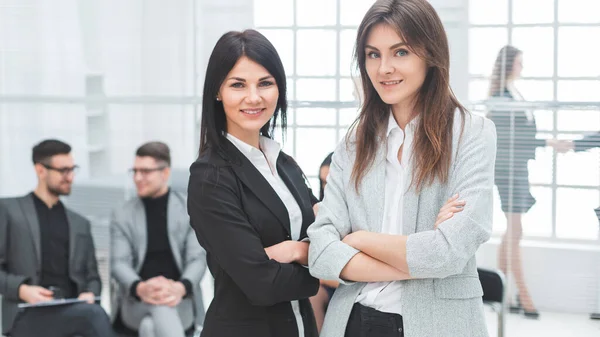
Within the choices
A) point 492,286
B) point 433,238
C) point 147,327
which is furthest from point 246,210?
point 147,327

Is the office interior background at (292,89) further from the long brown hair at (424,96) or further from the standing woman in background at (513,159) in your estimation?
the long brown hair at (424,96)

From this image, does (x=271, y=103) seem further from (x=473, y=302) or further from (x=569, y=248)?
(x=569, y=248)

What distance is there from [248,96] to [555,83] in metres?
2.02

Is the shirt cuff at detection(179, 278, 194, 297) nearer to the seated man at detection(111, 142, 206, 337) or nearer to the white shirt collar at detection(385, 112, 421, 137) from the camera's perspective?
the seated man at detection(111, 142, 206, 337)

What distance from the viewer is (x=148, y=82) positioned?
12.4 ft

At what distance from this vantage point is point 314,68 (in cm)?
369

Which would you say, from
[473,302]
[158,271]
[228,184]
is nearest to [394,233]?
[473,302]

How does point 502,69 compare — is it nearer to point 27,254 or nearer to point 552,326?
point 552,326

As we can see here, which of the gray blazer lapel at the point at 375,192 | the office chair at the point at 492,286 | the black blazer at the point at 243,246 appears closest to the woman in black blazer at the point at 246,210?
the black blazer at the point at 243,246

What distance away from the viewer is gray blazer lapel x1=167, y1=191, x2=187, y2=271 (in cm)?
371

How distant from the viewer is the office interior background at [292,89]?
3.47 m

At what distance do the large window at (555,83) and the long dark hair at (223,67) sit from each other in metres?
1.80

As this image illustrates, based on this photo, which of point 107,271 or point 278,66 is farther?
point 107,271

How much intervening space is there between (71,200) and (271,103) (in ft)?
7.44
